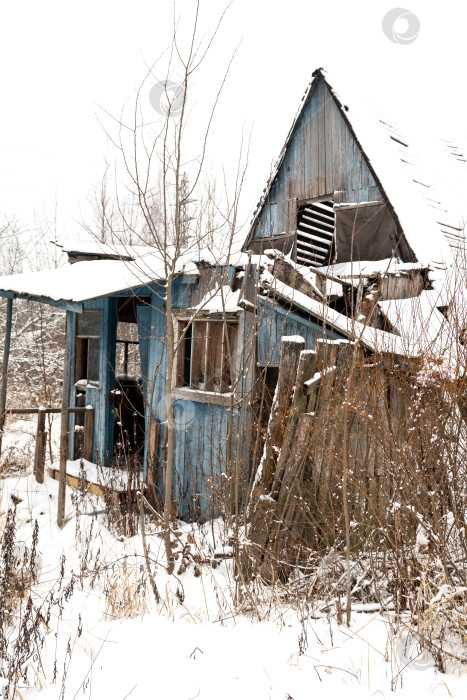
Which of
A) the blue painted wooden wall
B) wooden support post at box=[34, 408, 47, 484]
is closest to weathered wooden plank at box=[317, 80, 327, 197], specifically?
the blue painted wooden wall

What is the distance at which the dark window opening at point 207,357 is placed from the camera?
705 centimetres

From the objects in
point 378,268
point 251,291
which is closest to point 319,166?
point 378,268

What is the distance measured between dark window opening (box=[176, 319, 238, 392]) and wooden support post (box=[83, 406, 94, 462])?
2038mm

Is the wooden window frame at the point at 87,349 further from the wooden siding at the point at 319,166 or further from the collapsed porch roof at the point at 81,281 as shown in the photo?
the wooden siding at the point at 319,166

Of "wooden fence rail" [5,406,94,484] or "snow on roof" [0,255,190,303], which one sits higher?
"snow on roof" [0,255,190,303]

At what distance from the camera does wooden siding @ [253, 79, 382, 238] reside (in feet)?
29.0

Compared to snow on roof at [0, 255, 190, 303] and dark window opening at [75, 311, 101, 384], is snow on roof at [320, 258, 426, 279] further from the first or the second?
dark window opening at [75, 311, 101, 384]

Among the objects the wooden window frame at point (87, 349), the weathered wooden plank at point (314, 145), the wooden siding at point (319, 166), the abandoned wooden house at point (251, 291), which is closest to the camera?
the abandoned wooden house at point (251, 291)

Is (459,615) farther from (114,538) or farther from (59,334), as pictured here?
(59,334)

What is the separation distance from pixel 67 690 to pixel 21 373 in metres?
17.4

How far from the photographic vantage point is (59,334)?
799 inches

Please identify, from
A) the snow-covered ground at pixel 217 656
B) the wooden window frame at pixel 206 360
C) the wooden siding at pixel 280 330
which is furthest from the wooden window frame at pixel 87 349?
the snow-covered ground at pixel 217 656

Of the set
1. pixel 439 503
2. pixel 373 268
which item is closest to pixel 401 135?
pixel 373 268

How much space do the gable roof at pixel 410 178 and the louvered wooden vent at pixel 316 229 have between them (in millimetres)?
1051
